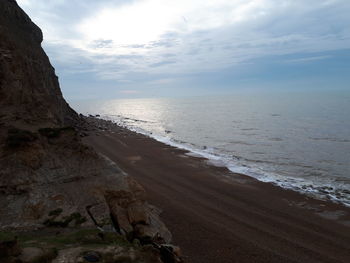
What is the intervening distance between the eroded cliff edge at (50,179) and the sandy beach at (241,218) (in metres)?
1.73

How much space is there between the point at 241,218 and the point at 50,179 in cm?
788

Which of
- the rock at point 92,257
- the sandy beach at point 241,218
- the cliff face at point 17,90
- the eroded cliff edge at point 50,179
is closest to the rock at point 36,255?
the rock at point 92,257

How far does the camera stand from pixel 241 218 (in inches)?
468

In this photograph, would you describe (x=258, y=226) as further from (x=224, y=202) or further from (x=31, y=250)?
(x=31, y=250)

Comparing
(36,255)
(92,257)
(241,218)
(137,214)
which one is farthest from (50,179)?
(241,218)

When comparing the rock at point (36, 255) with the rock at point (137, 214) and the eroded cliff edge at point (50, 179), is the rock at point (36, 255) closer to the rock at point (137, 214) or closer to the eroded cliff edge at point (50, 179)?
the eroded cliff edge at point (50, 179)

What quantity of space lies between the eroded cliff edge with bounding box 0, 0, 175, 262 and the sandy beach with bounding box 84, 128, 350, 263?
1.73 meters

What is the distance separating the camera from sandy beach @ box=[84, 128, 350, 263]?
357 inches

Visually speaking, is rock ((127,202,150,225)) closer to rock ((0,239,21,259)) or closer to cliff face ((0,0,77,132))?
rock ((0,239,21,259))

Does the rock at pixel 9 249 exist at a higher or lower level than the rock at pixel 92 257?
higher

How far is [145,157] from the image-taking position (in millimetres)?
24406

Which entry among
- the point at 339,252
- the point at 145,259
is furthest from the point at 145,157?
the point at 145,259

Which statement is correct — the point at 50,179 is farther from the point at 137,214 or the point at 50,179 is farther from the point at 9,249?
the point at 9,249

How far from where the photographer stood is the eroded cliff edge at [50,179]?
23.1 feet
